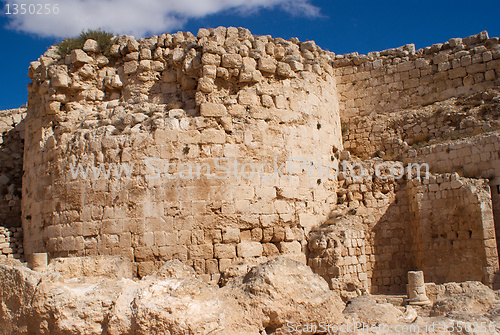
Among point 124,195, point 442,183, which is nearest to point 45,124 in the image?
point 124,195

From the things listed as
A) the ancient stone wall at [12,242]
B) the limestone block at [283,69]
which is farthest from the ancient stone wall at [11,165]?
the limestone block at [283,69]

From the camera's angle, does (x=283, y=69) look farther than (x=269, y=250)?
Yes

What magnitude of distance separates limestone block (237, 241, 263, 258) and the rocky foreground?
10.9 ft

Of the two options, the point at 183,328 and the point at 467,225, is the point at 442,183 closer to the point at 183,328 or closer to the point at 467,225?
the point at 467,225

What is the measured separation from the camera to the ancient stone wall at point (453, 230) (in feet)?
29.8

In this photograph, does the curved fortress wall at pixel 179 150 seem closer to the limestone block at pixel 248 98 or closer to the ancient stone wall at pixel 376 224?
the limestone block at pixel 248 98

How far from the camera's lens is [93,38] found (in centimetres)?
989

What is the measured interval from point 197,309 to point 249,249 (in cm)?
430

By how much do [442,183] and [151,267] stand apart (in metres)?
6.07

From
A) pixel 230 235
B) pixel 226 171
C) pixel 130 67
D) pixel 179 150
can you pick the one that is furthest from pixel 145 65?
→ pixel 230 235

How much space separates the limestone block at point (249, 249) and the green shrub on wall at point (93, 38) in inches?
193

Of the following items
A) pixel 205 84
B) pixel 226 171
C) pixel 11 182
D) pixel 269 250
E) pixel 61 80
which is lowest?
pixel 269 250

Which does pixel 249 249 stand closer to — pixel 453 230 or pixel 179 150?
pixel 179 150

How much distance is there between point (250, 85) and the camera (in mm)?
9141
